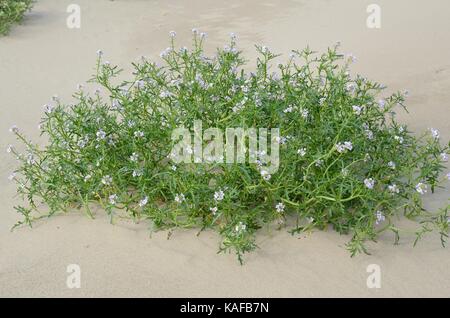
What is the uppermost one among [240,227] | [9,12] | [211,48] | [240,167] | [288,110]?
[9,12]

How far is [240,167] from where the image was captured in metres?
2.59

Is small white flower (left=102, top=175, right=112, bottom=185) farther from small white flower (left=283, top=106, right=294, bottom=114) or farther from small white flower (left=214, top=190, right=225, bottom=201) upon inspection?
small white flower (left=283, top=106, right=294, bottom=114)

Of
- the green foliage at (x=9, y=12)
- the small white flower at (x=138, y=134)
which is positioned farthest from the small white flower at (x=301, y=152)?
the green foliage at (x=9, y=12)

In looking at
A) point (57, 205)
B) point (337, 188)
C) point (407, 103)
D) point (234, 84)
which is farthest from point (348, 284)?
point (407, 103)

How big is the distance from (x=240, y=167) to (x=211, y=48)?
302cm

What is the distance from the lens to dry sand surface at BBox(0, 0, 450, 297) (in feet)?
8.33

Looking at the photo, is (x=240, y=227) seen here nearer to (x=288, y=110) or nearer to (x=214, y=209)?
(x=214, y=209)

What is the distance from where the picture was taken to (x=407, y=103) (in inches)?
168

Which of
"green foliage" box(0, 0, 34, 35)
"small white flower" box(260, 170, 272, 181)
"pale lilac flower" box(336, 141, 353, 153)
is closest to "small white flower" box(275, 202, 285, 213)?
"small white flower" box(260, 170, 272, 181)

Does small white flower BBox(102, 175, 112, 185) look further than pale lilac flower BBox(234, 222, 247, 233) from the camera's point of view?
Yes

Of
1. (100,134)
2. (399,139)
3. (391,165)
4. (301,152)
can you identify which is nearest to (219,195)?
(301,152)

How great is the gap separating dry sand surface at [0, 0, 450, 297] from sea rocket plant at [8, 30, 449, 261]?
0.11 metres

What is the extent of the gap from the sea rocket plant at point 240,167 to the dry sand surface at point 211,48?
11cm
